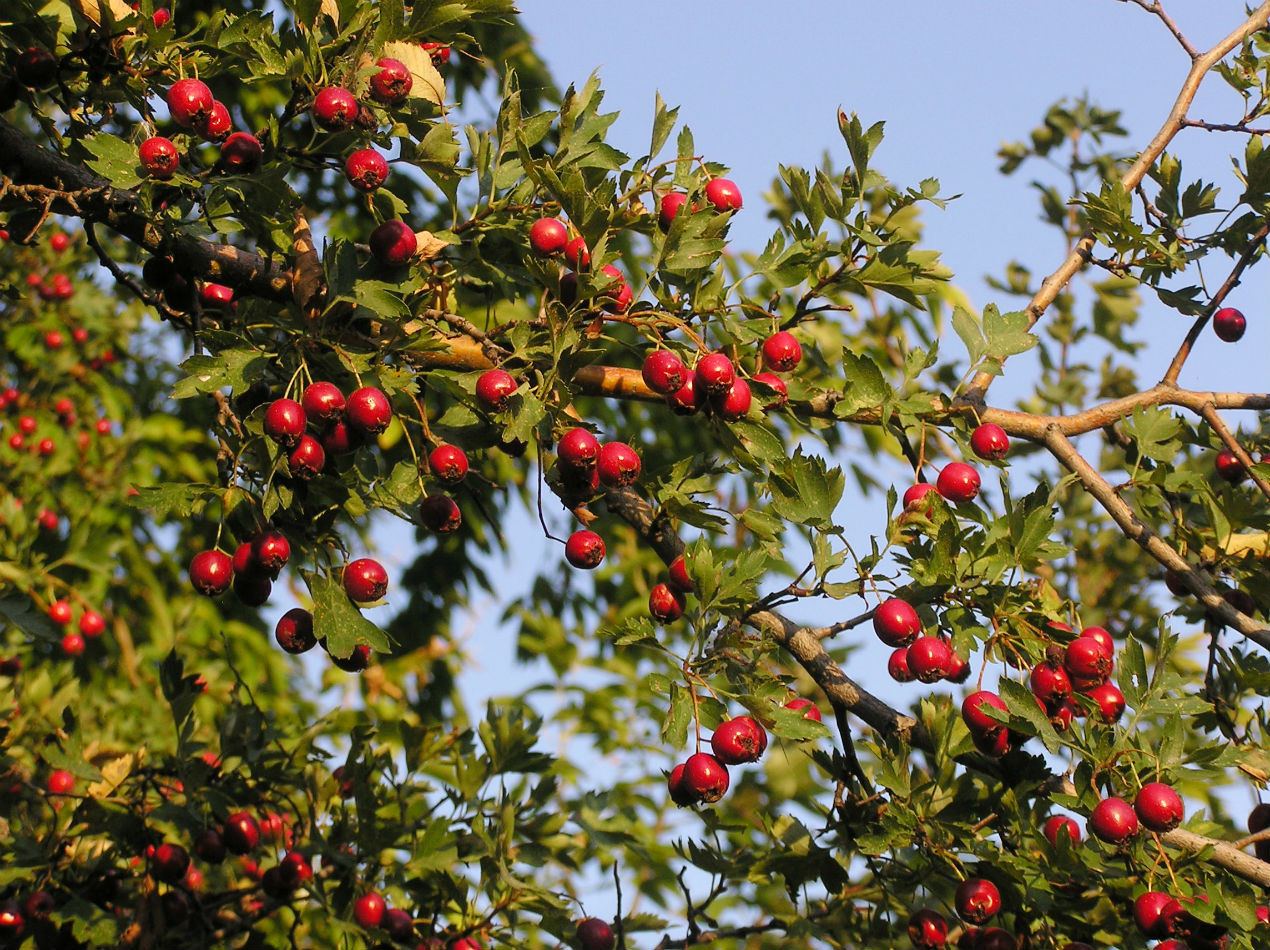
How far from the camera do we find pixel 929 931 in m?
2.10

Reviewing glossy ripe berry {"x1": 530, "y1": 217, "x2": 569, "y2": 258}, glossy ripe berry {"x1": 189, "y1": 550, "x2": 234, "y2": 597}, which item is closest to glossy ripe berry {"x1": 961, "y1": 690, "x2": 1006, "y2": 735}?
glossy ripe berry {"x1": 530, "y1": 217, "x2": 569, "y2": 258}

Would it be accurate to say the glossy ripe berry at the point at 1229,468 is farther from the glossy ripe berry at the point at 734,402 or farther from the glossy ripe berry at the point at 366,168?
the glossy ripe berry at the point at 366,168

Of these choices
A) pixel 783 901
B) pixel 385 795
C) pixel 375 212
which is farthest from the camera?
pixel 783 901

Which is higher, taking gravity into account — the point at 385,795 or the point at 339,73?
the point at 339,73

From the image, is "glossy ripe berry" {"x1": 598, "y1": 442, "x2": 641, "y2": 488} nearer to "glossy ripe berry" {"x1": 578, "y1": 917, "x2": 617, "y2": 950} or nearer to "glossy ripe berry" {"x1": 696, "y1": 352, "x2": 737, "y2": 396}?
"glossy ripe berry" {"x1": 696, "y1": 352, "x2": 737, "y2": 396}

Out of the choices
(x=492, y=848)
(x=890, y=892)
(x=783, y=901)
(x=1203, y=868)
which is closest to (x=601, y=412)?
(x=783, y=901)

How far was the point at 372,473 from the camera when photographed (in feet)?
6.59

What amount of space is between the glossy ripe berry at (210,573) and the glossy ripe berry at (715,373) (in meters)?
0.85

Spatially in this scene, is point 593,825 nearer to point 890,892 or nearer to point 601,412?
point 890,892

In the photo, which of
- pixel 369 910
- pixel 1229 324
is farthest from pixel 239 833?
pixel 1229 324

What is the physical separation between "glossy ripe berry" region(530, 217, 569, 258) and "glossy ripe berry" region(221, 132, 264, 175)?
1.59 ft

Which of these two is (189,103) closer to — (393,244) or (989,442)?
(393,244)

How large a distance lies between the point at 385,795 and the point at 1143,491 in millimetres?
1952

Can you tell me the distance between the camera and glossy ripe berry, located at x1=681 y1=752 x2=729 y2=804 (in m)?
1.90
